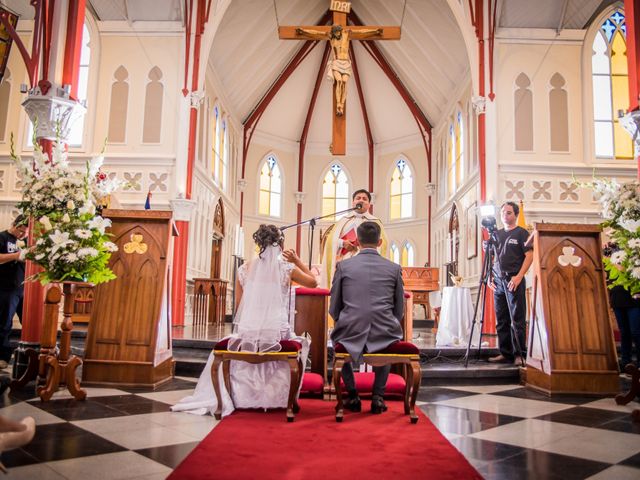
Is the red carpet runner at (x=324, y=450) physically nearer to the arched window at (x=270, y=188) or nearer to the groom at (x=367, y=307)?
the groom at (x=367, y=307)

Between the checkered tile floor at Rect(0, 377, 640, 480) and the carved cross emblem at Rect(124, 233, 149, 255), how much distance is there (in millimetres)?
1252

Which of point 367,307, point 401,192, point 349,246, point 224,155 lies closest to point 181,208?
point 224,155

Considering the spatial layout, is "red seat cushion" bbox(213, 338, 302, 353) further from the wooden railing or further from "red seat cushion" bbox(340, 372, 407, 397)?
the wooden railing

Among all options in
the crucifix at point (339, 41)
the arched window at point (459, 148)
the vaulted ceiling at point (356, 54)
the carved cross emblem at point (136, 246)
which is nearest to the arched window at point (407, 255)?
the vaulted ceiling at point (356, 54)

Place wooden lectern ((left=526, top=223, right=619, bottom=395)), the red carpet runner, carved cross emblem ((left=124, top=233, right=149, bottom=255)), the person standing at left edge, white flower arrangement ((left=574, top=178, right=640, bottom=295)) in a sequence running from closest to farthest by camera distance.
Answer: the red carpet runner, white flower arrangement ((left=574, top=178, right=640, bottom=295)), wooden lectern ((left=526, top=223, right=619, bottom=395)), carved cross emblem ((left=124, top=233, right=149, bottom=255)), the person standing at left edge

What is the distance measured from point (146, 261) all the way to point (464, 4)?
870 cm

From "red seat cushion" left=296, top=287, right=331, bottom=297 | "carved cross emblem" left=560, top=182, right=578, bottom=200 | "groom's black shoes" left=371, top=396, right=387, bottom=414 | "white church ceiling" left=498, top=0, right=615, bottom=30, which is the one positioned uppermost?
"white church ceiling" left=498, top=0, right=615, bottom=30

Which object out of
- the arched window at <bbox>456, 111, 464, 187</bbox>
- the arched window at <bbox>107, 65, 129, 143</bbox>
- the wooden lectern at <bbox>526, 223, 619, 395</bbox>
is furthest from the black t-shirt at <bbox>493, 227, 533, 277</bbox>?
the arched window at <bbox>107, 65, 129, 143</bbox>

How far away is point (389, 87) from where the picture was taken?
56.4 ft

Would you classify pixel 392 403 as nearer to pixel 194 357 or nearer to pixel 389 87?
pixel 194 357

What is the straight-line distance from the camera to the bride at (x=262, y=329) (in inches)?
152

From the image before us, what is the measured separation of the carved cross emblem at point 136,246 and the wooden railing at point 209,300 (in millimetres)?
5352

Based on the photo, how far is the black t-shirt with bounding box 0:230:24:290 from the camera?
5.38m

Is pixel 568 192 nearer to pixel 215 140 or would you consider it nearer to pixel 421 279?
pixel 421 279
